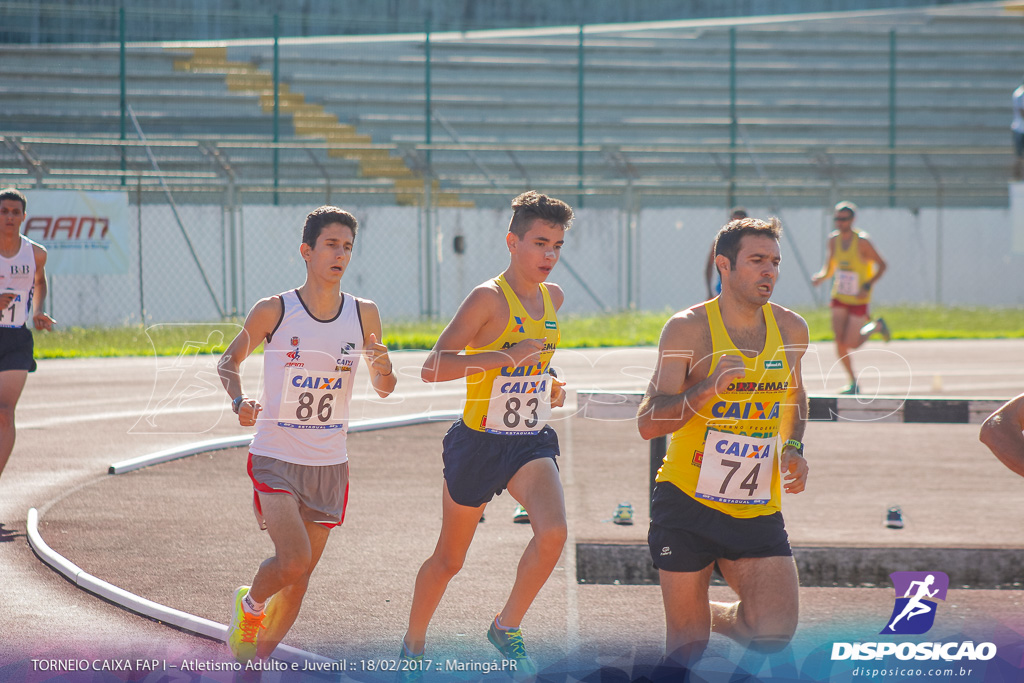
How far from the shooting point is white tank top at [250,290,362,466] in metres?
4.88

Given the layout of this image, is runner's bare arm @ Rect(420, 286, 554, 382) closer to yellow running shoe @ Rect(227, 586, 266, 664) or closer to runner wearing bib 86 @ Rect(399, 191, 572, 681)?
runner wearing bib 86 @ Rect(399, 191, 572, 681)

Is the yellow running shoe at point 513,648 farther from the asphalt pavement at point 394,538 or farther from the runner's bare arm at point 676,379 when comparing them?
the runner's bare arm at point 676,379

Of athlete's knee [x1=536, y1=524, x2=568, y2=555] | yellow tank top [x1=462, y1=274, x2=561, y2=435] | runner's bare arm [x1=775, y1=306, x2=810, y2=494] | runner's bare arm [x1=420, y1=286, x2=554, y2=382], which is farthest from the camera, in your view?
yellow tank top [x1=462, y1=274, x2=561, y2=435]

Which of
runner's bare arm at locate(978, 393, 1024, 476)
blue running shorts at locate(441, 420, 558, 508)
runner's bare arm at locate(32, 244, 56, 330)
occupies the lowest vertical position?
blue running shorts at locate(441, 420, 558, 508)

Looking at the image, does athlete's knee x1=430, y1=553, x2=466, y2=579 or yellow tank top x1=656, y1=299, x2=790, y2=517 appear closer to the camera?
yellow tank top x1=656, y1=299, x2=790, y2=517

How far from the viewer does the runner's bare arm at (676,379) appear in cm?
441

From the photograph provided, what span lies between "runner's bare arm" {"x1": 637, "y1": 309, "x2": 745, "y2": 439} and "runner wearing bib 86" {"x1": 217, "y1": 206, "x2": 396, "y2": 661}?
1.20 meters

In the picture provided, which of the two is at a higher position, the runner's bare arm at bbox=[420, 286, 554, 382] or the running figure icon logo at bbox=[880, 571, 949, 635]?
the runner's bare arm at bbox=[420, 286, 554, 382]

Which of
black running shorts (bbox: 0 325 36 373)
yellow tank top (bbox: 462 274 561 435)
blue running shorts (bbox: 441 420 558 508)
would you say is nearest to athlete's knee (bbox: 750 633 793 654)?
blue running shorts (bbox: 441 420 558 508)

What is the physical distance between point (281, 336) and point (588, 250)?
788 inches

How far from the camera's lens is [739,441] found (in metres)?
4.44

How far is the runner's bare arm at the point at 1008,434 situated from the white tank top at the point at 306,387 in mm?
2563

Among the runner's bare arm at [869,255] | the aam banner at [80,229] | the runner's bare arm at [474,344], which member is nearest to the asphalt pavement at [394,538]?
the runner's bare arm at [474,344]

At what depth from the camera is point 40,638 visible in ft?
16.9
